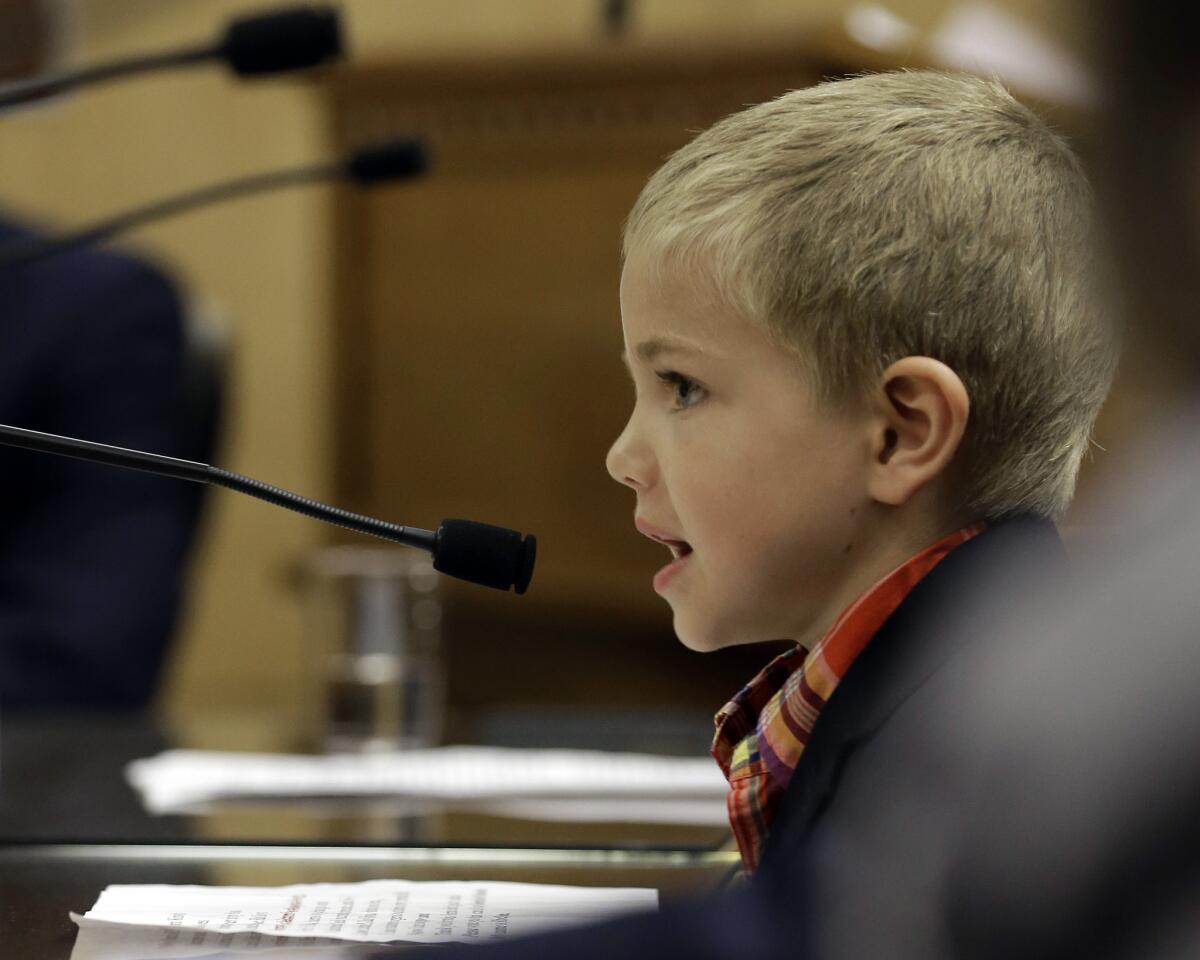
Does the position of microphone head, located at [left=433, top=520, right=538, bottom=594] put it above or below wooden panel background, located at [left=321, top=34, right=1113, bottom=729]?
above

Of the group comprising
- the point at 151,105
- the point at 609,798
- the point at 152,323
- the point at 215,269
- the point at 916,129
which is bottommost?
the point at 215,269

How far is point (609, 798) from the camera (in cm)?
100

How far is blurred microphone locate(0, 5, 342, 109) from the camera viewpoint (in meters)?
1.01

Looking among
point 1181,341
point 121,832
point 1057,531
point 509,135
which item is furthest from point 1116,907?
point 509,135

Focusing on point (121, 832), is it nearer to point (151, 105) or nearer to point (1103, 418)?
point (1103, 418)

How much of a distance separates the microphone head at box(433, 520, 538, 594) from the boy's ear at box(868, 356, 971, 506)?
16 cm

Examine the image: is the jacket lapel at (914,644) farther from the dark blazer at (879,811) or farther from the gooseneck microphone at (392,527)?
the gooseneck microphone at (392,527)

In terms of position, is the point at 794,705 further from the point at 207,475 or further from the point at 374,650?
the point at 374,650

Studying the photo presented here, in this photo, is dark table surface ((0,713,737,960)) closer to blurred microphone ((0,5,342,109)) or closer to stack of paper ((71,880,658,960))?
stack of paper ((71,880,658,960))

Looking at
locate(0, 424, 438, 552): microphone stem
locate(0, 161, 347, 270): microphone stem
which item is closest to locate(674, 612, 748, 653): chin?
locate(0, 424, 438, 552): microphone stem

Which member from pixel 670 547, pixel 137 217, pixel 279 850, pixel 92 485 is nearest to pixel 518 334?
pixel 92 485

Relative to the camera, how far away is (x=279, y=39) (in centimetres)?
103

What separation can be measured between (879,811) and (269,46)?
753 millimetres

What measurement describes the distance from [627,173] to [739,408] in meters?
1.60
